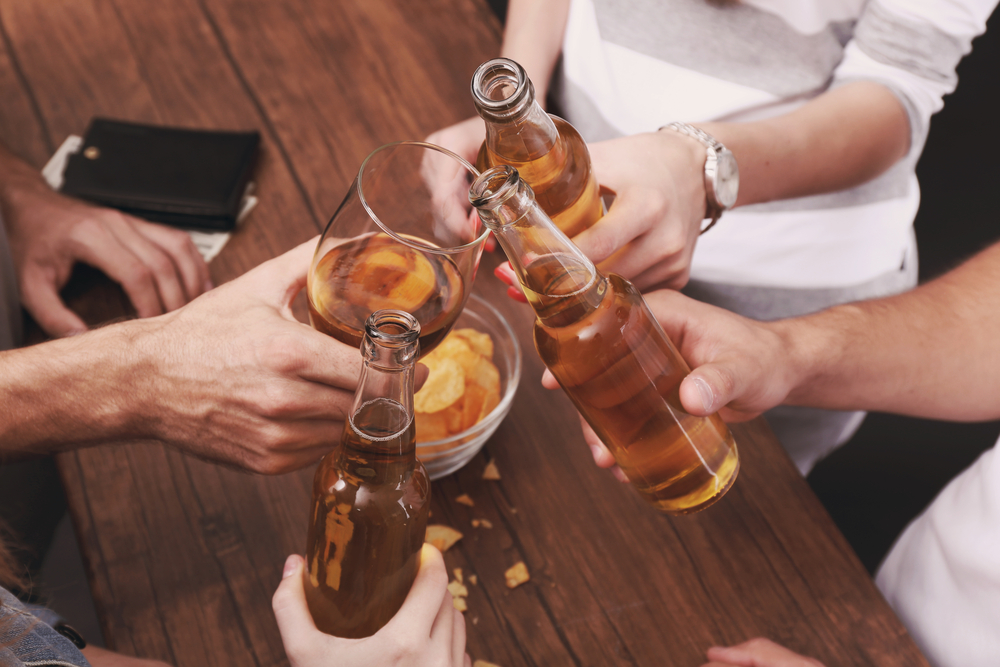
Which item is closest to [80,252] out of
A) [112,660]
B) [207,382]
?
[207,382]

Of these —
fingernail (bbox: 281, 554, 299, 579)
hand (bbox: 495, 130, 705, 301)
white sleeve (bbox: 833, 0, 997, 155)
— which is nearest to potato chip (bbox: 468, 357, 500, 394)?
hand (bbox: 495, 130, 705, 301)

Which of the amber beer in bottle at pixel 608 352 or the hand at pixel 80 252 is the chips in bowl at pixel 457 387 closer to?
the amber beer in bottle at pixel 608 352

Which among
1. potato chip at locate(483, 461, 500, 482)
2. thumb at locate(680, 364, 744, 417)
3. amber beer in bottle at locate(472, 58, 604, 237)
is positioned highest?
amber beer in bottle at locate(472, 58, 604, 237)

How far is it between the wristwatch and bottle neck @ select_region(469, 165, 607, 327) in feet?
1.39

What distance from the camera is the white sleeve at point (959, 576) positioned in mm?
1003

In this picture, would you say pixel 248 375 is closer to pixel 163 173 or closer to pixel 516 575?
pixel 516 575

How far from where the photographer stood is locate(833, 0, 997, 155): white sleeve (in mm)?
1338

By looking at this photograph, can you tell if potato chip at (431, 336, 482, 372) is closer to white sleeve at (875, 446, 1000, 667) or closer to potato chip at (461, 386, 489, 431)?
potato chip at (461, 386, 489, 431)

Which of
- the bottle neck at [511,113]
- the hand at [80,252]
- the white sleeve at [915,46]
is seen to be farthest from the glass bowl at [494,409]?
the white sleeve at [915,46]

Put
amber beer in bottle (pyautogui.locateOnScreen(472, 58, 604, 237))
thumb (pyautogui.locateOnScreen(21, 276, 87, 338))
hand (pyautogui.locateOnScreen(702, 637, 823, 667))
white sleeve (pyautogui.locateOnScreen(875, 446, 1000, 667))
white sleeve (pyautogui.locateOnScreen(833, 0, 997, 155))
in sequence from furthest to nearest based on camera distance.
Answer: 1. white sleeve (pyautogui.locateOnScreen(833, 0, 997, 155))
2. thumb (pyautogui.locateOnScreen(21, 276, 87, 338))
3. white sleeve (pyautogui.locateOnScreen(875, 446, 1000, 667))
4. hand (pyautogui.locateOnScreen(702, 637, 823, 667))
5. amber beer in bottle (pyautogui.locateOnScreen(472, 58, 604, 237))

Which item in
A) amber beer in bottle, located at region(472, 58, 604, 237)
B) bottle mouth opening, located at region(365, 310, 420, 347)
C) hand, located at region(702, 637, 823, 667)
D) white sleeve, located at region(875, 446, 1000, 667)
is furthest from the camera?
white sleeve, located at region(875, 446, 1000, 667)

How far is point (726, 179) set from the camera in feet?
3.65

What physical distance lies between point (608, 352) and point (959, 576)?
0.71 meters

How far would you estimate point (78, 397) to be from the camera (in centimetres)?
92
